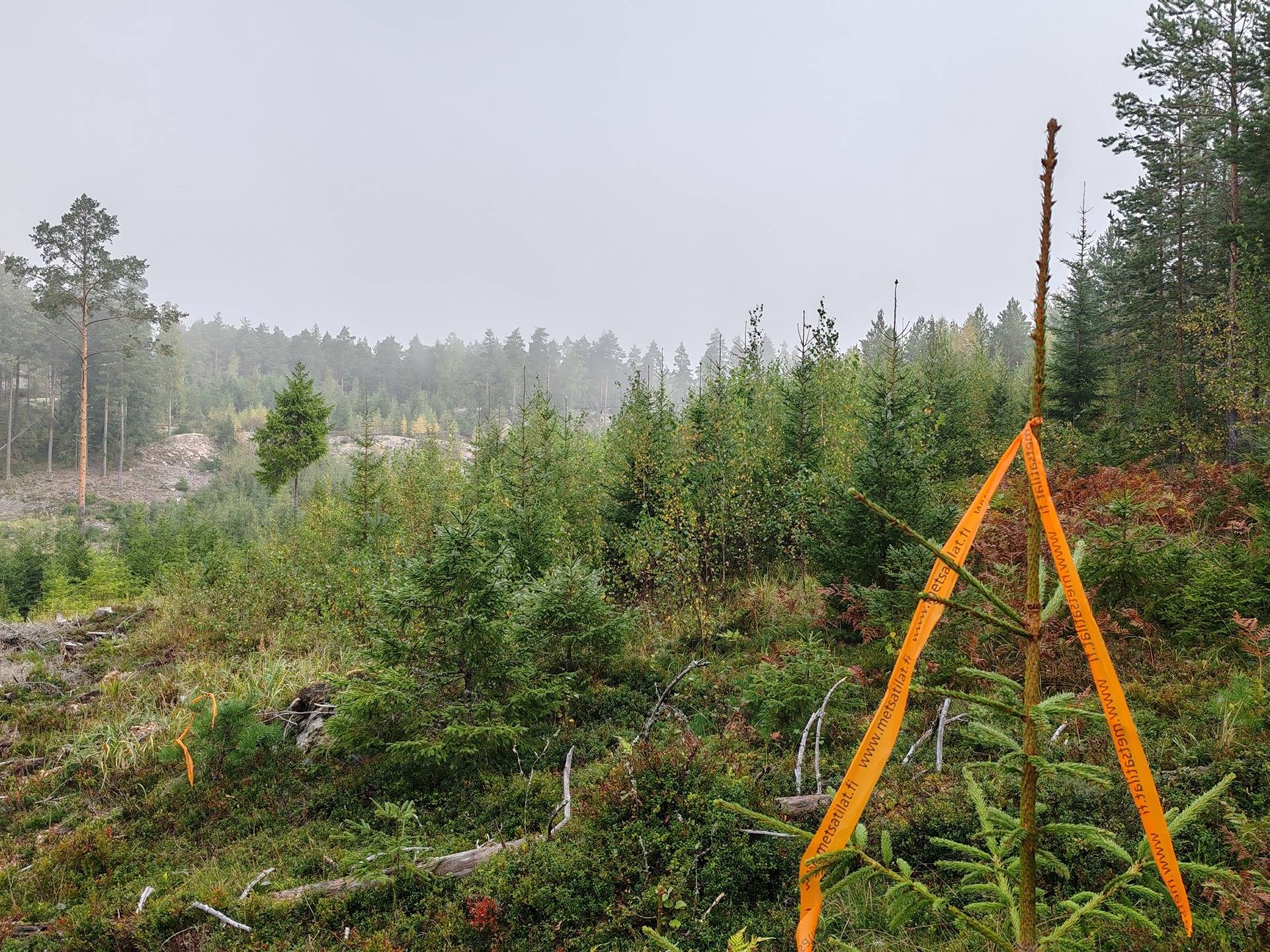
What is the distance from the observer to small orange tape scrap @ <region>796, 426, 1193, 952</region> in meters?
1.19

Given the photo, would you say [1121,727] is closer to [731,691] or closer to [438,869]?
[438,869]

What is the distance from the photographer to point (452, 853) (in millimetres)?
3955

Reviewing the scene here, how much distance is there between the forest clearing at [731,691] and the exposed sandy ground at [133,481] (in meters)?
37.0

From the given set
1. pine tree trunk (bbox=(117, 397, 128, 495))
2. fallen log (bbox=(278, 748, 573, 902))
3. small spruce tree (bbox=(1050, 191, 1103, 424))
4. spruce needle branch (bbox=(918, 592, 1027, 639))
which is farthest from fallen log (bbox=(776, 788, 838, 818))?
pine tree trunk (bbox=(117, 397, 128, 495))

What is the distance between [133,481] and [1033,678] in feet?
196

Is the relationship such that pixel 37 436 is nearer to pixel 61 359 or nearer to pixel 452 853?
pixel 61 359

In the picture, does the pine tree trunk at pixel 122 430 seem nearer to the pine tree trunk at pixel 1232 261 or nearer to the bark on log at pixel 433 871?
the bark on log at pixel 433 871

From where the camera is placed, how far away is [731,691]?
6.21 meters

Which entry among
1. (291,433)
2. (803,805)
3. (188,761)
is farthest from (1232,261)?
(291,433)

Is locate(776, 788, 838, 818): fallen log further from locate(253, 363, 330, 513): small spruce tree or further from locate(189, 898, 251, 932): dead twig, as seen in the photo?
locate(253, 363, 330, 513): small spruce tree

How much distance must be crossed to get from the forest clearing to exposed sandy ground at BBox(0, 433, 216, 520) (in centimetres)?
3703

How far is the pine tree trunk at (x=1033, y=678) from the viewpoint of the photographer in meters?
1.24

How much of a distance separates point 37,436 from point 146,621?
48.0 m

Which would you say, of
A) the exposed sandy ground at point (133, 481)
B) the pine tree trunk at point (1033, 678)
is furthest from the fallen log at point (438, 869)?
the exposed sandy ground at point (133, 481)
